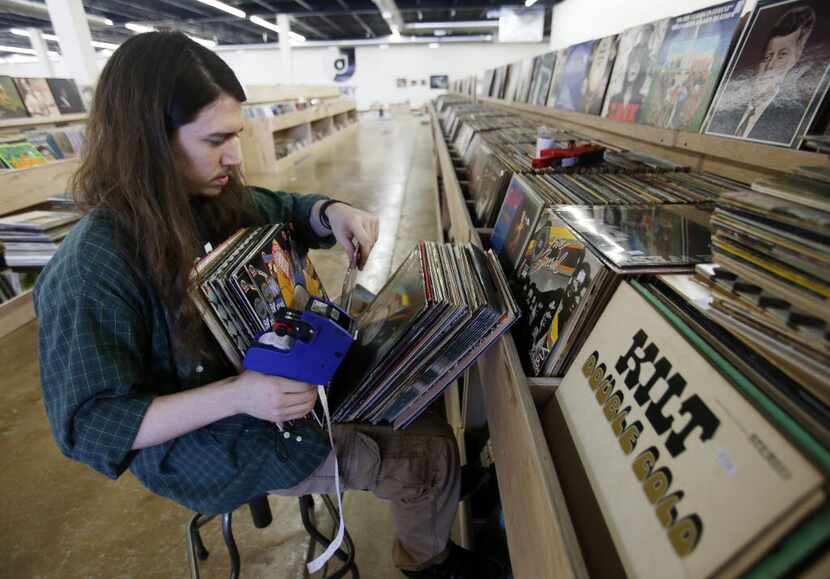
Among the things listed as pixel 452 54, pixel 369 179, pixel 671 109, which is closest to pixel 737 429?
pixel 671 109

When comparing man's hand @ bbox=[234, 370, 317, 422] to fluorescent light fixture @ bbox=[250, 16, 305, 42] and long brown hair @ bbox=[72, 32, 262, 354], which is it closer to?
long brown hair @ bbox=[72, 32, 262, 354]

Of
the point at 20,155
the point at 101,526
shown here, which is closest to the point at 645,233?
the point at 101,526

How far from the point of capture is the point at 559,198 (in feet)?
3.30

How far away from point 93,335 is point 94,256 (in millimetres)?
139

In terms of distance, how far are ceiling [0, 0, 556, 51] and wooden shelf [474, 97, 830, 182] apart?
29.3 ft

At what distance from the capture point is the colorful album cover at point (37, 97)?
307 cm

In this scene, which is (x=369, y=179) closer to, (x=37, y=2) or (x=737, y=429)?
(x=737, y=429)

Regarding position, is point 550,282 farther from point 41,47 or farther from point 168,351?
point 41,47

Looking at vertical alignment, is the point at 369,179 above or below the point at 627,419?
below

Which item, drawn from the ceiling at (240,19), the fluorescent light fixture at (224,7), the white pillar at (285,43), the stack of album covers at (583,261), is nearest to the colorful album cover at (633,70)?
the stack of album covers at (583,261)

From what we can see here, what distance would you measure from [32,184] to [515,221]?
122 inches

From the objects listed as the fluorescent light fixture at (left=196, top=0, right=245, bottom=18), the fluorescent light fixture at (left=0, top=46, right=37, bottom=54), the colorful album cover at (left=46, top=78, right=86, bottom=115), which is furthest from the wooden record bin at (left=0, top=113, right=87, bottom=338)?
the fluorescent light fixture at (left=0, top=46, right=37, bottom=54)

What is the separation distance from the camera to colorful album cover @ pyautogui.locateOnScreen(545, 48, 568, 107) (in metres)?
2.59

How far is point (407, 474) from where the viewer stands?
929 millimetres
